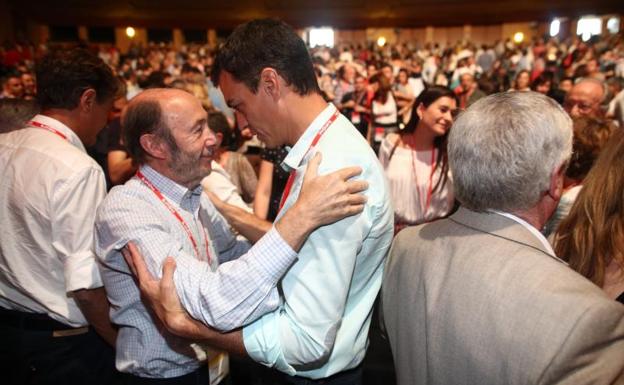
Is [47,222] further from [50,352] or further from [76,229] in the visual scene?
[50,352]

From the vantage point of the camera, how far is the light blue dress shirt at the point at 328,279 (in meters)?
1.12

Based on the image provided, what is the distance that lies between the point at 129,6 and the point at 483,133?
22481 mm

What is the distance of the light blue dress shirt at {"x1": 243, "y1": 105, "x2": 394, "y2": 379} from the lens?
112cm

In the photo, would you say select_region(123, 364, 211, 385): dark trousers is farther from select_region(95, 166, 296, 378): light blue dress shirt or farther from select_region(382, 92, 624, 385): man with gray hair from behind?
select_region(382, 92, 624, 385): man with gray hair from behind

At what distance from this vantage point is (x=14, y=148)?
1887mm

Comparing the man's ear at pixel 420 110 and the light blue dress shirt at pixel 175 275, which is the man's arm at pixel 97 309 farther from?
the man's ear at pixel 420 110

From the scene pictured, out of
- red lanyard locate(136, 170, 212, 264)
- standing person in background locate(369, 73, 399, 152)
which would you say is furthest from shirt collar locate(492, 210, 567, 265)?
standing person in background locate(369, 73, 399, 152)

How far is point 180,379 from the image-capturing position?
154cm

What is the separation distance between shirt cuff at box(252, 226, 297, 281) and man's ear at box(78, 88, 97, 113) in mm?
1292

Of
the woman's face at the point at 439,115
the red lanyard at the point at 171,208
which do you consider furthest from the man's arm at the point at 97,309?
the woman's face at the point at 439,115

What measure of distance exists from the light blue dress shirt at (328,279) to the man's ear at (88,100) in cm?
115

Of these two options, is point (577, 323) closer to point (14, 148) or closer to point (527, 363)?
point (527, 363)

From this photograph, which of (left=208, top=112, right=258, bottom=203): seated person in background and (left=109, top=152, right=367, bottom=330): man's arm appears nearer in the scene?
(left=109, top=152, right=367, bottom=330): man's arm

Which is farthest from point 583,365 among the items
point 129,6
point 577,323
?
point 129,6
